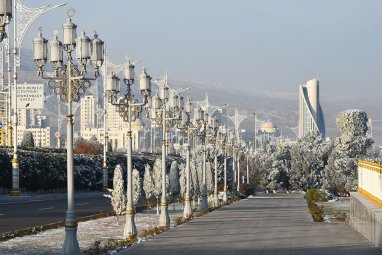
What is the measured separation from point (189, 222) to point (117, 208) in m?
2.92

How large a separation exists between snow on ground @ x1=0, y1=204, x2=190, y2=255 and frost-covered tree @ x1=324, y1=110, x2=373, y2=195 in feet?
194

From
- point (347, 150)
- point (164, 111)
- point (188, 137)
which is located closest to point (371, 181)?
point (164, 111)

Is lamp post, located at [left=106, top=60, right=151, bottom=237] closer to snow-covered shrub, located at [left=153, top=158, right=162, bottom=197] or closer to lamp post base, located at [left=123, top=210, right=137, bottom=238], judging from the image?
lamp post base, located at [left=123, top=210, right=137, bottom=238]

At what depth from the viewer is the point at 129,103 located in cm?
2814

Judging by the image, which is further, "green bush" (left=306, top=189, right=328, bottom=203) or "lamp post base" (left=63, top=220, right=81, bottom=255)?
"green bush" (left=306, top=189, right=328, bottom=203)

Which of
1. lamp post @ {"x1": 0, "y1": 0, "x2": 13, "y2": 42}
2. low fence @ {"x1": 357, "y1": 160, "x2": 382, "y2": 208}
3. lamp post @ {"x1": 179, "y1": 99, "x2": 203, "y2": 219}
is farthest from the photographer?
lamp post @ {"x1": 179, "y1": 99, "x2": 203, "y2": 219}

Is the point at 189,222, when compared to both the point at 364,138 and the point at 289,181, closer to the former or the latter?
the point at 364,138

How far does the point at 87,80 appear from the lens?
20172mm

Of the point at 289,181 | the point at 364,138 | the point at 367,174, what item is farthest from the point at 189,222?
the point at 289,181

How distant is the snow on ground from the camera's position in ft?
75.9

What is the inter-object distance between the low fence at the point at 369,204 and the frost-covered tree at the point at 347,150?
204 feet

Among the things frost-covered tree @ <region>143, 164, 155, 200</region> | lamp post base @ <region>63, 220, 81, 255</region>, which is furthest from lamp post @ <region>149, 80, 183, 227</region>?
lamp post base @ <region>63, 220, 81, 255</region>

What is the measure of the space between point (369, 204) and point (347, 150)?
7686cm

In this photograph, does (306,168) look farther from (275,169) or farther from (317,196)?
(317,196)
